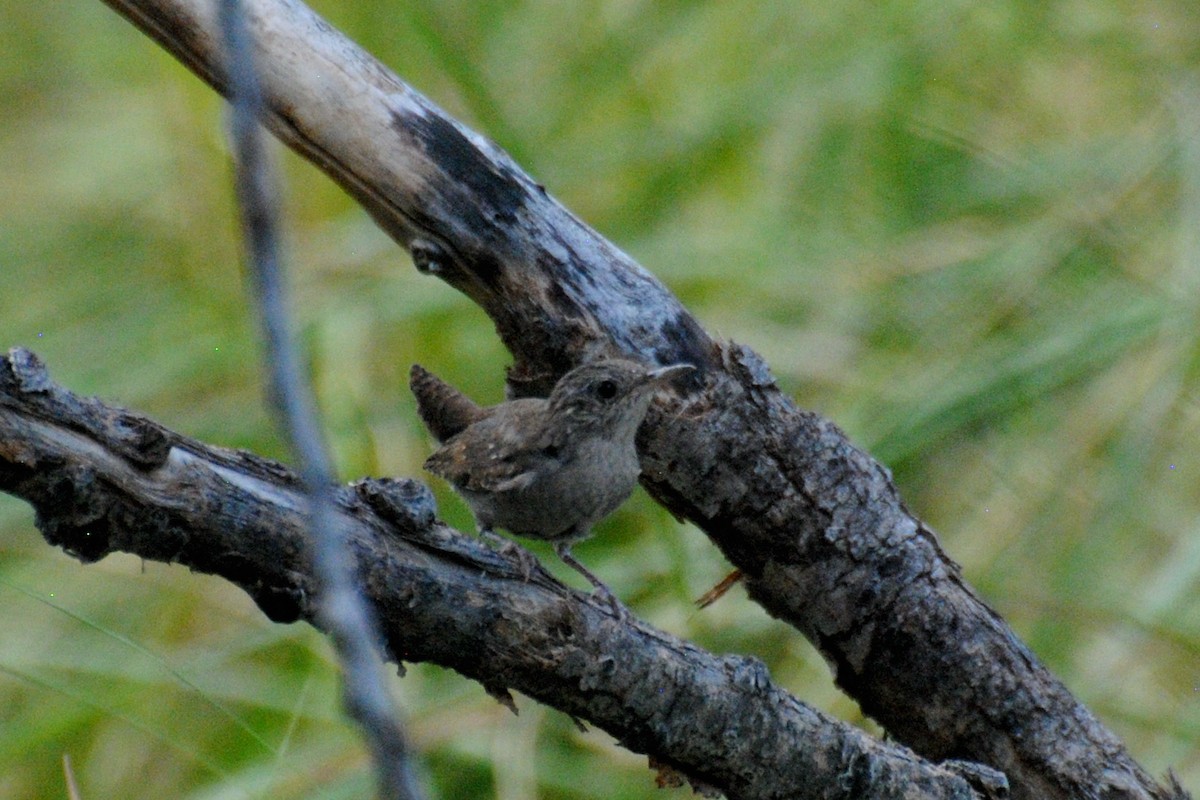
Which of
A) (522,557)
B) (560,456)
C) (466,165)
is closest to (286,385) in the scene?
(522,557)

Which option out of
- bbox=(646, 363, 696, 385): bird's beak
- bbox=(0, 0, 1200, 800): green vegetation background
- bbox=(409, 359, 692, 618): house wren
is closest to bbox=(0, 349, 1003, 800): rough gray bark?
bbox=(409, 359, 692, 618): house wren

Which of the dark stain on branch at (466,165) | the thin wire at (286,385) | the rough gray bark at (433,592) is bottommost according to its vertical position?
the thin wire at (286,385)

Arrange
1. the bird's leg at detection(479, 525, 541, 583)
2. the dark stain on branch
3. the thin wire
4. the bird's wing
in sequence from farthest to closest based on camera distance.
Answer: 1. the bird's wing
2. the dark stain on branch
3. the bird's leg at detection(479, 525, 541, 583)
4. the thin wire

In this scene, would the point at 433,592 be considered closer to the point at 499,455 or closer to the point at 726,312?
the point at 499,455

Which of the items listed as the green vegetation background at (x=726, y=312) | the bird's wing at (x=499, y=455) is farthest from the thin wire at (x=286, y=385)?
the green vegetation background at (x=726, y=312)

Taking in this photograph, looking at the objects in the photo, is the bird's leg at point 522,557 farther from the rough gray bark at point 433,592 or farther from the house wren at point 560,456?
the house wren at point 560,456

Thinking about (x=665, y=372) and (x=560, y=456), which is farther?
(x=560, y=456)

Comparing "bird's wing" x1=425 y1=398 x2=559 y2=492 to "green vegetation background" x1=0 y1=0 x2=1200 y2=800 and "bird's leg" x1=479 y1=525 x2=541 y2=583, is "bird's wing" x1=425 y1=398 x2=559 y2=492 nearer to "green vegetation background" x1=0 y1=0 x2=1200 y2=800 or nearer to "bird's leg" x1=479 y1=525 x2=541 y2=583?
"bird's leg" x1=479 y1=525 x2=541 y2=583
